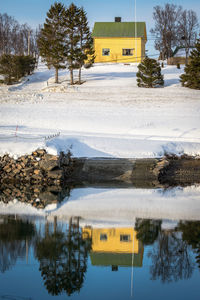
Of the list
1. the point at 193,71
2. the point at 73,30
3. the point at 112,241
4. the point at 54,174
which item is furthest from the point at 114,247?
the point at 73,30

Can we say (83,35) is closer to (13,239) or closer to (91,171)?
(91,171)

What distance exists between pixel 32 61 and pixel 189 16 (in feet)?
115

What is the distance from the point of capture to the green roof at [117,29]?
2464 inches

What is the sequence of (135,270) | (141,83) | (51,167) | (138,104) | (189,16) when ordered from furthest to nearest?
(189,16)
(141,83)
(138,104)
(51,167)
(135,270)

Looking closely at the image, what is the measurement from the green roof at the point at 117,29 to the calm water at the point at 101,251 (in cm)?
5198

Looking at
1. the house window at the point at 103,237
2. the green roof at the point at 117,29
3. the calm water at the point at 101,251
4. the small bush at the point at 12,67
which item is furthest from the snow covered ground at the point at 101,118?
the green roof at the point at 117,29

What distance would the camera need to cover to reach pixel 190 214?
1225cm

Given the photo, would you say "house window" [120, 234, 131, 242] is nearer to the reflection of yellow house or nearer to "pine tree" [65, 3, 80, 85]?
A: the reflection of yellow house

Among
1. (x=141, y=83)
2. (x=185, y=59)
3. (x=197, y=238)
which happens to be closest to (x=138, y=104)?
(x=141, y=83)

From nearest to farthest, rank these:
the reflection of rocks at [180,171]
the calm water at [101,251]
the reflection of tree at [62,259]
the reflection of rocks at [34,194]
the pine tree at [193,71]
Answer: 1. the calm water at [101,251]
2. the reflection of tree at [62,259]
3. the reflection of rocks at [34,194]
4. the reflection of rocks at [180,171]
5. the pine tree at [193,71]

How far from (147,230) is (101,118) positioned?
21.4 m

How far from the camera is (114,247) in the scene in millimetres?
9164

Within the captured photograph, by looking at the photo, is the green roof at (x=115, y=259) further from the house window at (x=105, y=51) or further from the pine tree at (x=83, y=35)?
the house window at (x=105, y=51)

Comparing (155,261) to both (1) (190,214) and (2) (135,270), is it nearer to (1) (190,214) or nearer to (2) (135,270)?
(2) (135,270)
